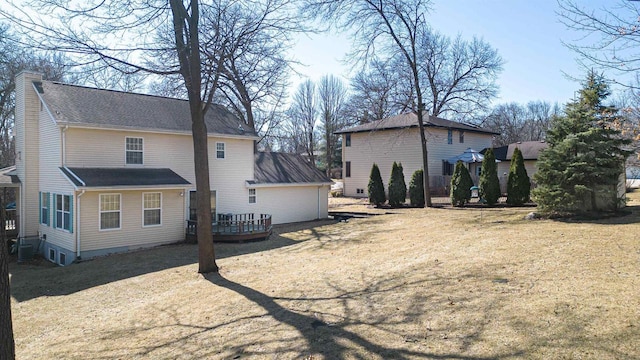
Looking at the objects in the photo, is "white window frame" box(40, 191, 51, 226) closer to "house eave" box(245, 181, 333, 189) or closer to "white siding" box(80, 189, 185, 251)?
"white siding" box(80, 189, 185, 251)

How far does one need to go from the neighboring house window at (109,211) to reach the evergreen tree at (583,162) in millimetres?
14826

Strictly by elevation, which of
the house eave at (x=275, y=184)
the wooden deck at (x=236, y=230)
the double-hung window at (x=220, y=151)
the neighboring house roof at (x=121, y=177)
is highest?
the double-hung window at (x=220, y=151)

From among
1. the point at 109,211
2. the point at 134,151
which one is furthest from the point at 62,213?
the point at 134,151

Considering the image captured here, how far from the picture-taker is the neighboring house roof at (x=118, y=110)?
15.2 m

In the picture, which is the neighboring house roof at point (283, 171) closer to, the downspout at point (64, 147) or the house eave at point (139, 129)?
the house eave at point (139, 129)

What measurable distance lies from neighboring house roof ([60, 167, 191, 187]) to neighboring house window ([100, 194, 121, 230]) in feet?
2.18

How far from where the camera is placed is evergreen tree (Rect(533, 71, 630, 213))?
1245 cm

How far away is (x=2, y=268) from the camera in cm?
430

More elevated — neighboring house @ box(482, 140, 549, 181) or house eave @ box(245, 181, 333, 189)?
neighboring house @ box(482, 140, 549, 181)

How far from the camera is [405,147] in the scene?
30.8 meters

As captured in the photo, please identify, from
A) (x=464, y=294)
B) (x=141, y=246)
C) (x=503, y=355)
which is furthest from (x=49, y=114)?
(x=503, y=355)

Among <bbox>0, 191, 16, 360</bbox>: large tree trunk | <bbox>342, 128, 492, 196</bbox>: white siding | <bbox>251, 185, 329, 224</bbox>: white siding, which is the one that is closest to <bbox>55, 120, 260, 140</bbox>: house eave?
<bbox>251, 185, 329, 224</bbox>: white siding

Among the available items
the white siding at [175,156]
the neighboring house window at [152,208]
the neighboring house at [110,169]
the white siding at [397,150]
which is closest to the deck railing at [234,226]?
the neighboring house at [110,169]

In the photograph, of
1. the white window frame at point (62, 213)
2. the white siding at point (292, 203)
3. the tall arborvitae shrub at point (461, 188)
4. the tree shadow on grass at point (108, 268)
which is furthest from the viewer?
the tall arborvitae shrub at point (461, 188)
